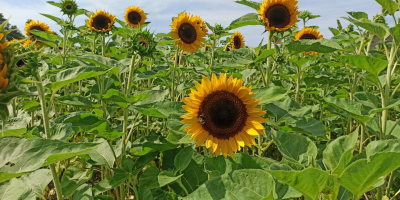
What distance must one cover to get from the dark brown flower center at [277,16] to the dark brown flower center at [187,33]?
1088 mm

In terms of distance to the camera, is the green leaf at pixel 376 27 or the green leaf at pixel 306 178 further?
the green leaf at pixel 376 27

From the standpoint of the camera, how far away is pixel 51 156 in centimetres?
85

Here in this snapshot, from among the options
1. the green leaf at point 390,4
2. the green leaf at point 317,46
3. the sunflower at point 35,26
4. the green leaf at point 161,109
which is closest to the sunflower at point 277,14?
the green leaf at point 317,46

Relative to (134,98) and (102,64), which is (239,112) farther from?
(102,64)

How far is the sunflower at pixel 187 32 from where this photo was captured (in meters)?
3.27

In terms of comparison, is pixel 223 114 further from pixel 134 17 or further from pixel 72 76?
pixel 134 17

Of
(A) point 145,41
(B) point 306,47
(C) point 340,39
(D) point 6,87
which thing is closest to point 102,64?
(A) point 145,41

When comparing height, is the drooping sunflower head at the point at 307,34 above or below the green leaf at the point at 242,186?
above

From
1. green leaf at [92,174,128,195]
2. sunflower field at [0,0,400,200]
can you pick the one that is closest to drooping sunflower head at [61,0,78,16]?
sunflower field at [0,0,400,200]

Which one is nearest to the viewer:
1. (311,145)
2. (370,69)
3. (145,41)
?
(311,145)

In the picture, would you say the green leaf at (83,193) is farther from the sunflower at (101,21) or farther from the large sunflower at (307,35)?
the large sunflower at (307,35)

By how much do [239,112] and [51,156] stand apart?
1.04 meters

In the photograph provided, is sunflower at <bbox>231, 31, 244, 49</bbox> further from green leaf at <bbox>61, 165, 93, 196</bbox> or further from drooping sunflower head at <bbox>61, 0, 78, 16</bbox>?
green leaf at <bbox>61, 165, 93, 196</bbox>

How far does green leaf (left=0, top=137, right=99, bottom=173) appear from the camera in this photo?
86 centimetres
